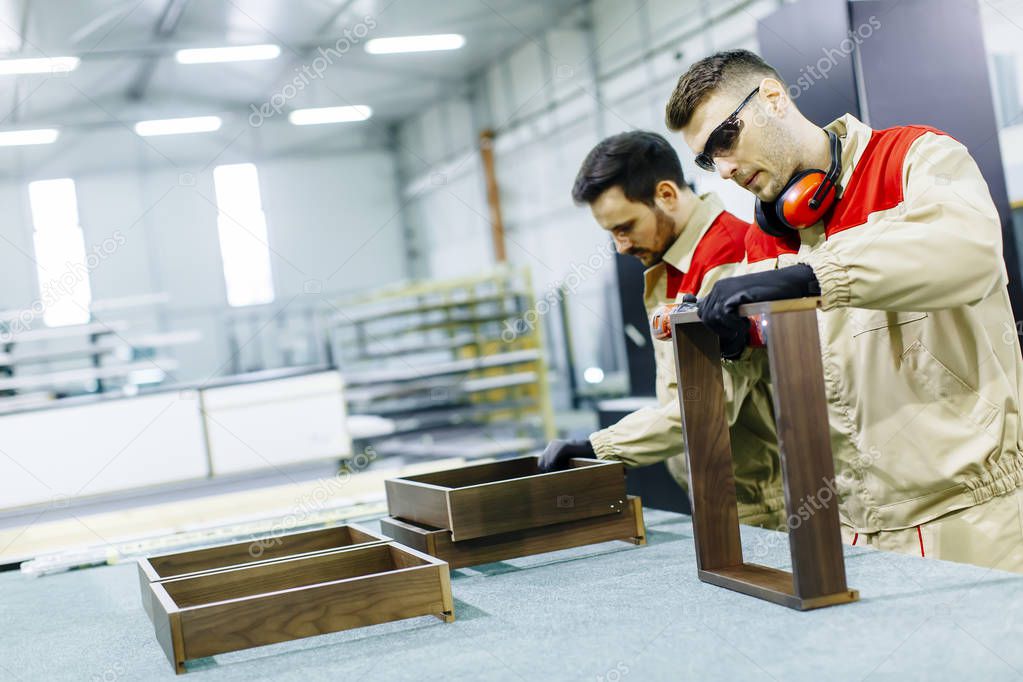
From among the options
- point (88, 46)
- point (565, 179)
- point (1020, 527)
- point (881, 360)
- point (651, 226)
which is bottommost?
point (1020, 527)

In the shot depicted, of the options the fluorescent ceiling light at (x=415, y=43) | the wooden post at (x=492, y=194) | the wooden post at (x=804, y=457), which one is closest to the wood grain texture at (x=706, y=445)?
the wooden post at (x=804, y=457)

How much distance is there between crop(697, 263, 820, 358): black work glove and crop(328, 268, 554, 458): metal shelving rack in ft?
21.2

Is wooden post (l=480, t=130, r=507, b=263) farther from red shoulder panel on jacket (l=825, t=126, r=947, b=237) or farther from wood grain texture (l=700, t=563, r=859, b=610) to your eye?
wood grain texture (l=700, t=563, r=859, b=610)

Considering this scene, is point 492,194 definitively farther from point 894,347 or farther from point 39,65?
point 894,347

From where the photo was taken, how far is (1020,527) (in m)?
1.49

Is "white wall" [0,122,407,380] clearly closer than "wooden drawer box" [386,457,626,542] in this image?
No

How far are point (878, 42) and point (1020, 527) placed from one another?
4.10ft

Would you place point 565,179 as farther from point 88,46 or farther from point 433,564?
point 433,564

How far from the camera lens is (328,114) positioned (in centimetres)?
1359

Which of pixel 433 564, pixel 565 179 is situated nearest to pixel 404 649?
pixel 433 564

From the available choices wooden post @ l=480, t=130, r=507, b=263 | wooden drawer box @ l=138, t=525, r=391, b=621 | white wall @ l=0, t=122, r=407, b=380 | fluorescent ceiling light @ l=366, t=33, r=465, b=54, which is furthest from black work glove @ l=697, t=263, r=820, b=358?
white wall @ l=0, t=122, r=407, b=380

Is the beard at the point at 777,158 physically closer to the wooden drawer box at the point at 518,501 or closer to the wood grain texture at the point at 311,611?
the wooden drawer box at the point at 518,501

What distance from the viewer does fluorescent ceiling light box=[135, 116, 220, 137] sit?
510 inches

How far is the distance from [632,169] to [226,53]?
914 centimetres
